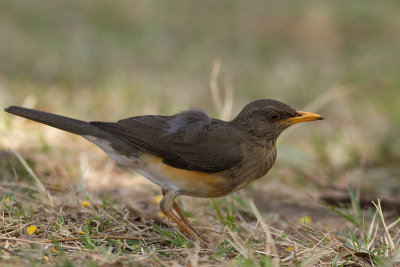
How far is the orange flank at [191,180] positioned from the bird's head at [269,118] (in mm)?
615

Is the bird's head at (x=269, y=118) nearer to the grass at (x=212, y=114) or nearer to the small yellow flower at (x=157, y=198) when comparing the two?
the grass at (x=212, y=114)

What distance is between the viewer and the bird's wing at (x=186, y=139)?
513 cm

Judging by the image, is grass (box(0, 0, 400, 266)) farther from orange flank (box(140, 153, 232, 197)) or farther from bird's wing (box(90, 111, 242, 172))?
bird's wing (box(90, 111, 242, 172))

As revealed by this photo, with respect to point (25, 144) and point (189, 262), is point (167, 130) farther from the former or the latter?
point (25, 144)

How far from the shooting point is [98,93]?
9.22 m

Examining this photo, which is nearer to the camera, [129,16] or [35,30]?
[35,30]

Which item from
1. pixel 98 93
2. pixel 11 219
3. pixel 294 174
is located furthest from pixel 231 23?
pixel 11 219

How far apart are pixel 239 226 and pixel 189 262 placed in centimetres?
117

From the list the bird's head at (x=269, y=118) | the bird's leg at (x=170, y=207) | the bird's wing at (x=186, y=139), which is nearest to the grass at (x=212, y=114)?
the bird's leg at (x=170, y=207)

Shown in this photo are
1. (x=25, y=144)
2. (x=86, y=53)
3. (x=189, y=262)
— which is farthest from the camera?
(x=86, y=53)

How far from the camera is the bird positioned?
5078mm

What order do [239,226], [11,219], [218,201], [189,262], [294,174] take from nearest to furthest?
1. [189,262]
2. [11,219]
3. [239,226]
4. [218,201]
5. [294,174]

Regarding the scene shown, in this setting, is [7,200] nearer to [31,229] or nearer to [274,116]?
[31,229]

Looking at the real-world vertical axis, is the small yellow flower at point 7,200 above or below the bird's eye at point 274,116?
below
